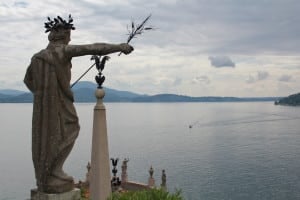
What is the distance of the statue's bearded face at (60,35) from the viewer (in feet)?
28.1

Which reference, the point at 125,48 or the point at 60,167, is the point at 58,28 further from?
the point at 60,167

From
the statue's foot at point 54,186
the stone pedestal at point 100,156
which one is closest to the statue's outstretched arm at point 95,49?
the stone pedestal at point 100,156

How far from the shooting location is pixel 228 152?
252ft

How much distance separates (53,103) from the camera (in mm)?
8430

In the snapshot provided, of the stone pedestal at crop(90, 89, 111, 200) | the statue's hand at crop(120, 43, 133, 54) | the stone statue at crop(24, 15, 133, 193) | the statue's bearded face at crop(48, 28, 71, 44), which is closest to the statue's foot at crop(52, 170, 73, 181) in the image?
the stone statue at crop(24, 15, 133, 193)

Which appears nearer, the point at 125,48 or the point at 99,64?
the point at 125,48

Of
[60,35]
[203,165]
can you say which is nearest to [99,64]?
[60,35]

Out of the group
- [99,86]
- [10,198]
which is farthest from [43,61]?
[10,198]

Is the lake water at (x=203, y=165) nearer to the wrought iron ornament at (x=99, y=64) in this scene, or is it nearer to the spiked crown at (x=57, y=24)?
the wrought iron ornament at (x=99, y=64)

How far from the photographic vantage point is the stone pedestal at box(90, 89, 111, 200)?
33.7 feet

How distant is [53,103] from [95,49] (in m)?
1.40

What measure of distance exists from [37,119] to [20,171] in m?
54.8

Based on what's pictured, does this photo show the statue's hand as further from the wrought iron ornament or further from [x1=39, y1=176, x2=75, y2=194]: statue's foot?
[x1=39, y1=176, x2=75, y2=194]: statue's foot

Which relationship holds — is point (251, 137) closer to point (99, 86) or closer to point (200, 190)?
point (200, 190)
